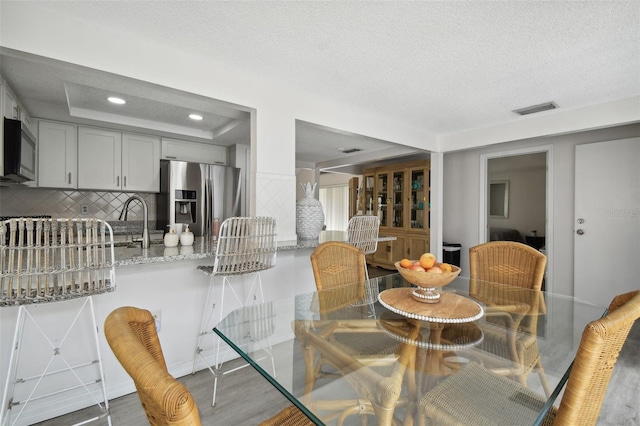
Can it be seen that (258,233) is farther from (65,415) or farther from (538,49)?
(538,49)

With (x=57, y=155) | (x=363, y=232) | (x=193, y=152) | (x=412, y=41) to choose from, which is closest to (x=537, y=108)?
(x=412, y=41)

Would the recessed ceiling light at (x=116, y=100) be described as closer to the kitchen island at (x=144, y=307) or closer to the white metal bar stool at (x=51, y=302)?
the kitchen island at (x=144, y=307)

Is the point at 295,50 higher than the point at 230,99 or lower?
higher

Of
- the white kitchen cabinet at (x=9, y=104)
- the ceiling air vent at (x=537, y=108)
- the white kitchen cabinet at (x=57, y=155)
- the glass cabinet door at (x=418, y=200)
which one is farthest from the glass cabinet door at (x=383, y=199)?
the white kitchen cabinet at (x=9, y=104)

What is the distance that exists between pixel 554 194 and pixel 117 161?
18.1 ft

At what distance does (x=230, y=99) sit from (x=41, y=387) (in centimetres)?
219

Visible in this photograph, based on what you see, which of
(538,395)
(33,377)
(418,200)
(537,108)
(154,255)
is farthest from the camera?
(418,200)

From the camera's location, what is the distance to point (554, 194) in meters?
3.68

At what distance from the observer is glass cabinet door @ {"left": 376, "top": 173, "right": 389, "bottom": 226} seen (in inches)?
234

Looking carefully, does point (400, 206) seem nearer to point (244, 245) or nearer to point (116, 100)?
point (244, 245)

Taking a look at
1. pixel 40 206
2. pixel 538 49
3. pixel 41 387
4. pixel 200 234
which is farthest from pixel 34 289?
pixel 538 49

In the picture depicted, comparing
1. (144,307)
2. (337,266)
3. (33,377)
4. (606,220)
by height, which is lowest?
(33,377)

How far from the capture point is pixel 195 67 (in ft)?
7.06

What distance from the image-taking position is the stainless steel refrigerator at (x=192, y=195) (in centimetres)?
384
